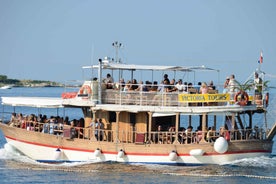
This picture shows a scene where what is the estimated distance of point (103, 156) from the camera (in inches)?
1383

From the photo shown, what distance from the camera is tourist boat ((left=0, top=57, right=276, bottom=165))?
110 ft

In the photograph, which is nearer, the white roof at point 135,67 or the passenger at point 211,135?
the passenger at point 211,135

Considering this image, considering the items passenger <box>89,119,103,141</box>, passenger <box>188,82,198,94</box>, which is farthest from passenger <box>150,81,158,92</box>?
passenger <box>89,119,103,141</box>

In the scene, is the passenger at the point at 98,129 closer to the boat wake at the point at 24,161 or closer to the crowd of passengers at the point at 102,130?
the crowd of passengers at the point at 102,130

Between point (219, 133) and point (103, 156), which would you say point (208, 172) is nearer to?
point (219, 133)

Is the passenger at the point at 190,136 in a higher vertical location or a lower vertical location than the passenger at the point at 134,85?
lower

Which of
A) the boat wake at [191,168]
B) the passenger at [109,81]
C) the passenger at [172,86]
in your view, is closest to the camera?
the boat wake at [191,168]

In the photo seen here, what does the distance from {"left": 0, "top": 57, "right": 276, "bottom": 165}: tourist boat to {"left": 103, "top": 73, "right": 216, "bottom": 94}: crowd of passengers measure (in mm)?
175

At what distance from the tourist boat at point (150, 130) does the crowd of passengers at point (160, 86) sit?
0.17 meters

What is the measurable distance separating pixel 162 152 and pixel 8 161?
28.5 ft

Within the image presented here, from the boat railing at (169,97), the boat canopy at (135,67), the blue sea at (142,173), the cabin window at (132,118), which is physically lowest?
the blue sea at (142,173)

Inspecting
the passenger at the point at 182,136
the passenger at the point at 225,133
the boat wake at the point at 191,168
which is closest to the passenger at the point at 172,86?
the passenger at the point at 182,136

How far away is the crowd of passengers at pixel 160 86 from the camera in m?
34.8

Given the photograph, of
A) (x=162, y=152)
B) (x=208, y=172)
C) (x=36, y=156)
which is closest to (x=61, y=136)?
(x=36, y=156)
